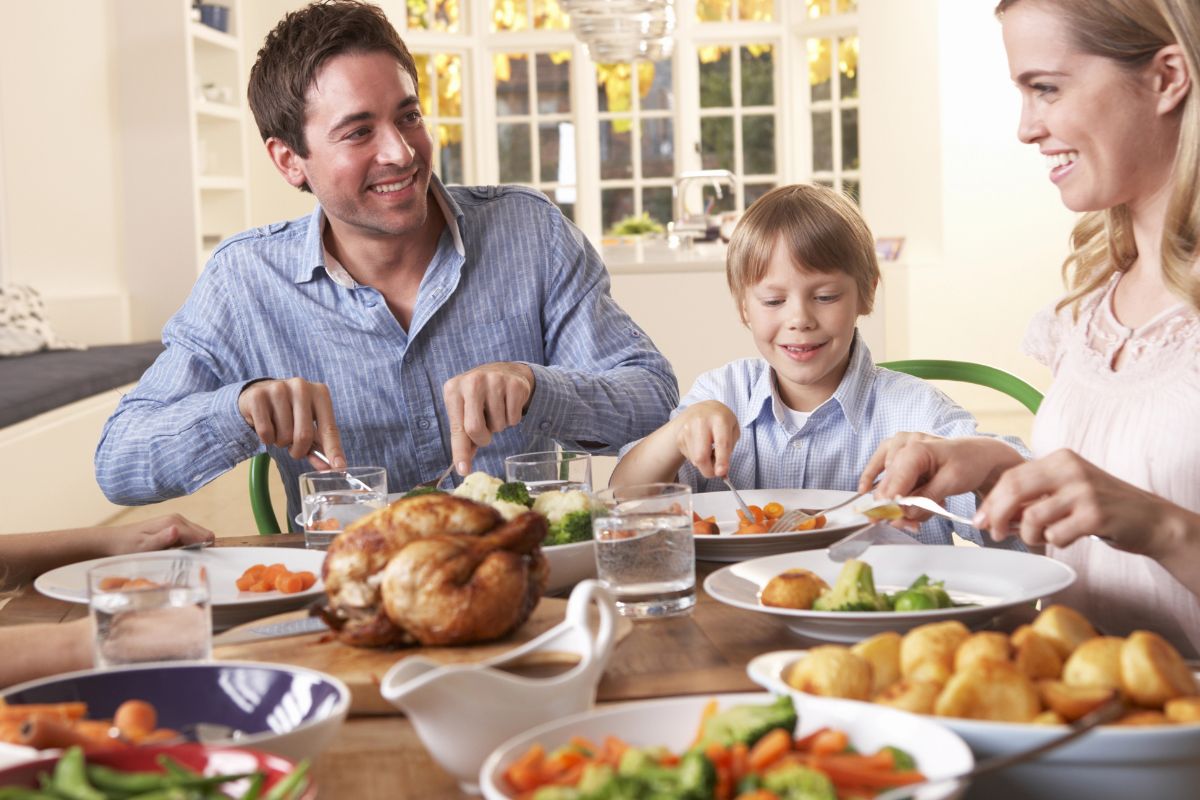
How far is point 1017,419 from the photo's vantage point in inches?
322

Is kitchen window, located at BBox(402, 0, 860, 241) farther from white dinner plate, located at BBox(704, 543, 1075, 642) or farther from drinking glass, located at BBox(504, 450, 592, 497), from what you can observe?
white dinner plate, located at BBox(704, 543, 1075, 642)

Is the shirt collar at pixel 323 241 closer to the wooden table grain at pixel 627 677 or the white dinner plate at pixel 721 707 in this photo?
the wooden table grain at pixel 627 677

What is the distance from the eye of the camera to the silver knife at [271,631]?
108cm

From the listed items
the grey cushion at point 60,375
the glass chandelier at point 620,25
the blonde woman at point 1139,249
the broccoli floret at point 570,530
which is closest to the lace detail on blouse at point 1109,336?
the blonde woman at point 1139,249

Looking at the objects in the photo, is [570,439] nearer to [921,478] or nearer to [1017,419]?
[921,478]

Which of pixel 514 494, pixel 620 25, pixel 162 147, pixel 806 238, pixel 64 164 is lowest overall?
pixel 514 494

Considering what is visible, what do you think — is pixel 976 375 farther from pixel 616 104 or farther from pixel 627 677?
pixel 616 104

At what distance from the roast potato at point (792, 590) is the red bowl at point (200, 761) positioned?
49cm

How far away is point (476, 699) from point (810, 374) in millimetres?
1362

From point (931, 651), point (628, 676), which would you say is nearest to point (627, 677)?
point (628, 676)

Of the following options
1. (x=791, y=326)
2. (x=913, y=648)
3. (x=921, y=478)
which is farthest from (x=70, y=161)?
(x=913, y=648)

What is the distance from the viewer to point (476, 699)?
78 centimetres

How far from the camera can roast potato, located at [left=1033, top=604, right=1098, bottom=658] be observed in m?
0.83

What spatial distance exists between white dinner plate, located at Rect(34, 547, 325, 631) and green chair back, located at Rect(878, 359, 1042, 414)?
3.81ft
